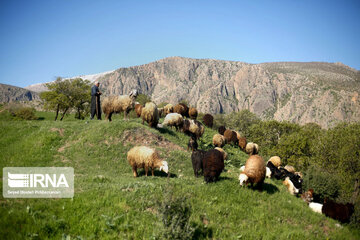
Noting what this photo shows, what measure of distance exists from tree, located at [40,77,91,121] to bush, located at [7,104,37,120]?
15.1ft

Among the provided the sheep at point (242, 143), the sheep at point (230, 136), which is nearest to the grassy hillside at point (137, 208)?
the sheep at point (230, 136)

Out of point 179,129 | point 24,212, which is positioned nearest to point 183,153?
point 179,129

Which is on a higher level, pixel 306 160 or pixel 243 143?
pixel 243 143

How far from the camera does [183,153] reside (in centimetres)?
1695

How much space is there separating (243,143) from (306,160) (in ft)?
33.8

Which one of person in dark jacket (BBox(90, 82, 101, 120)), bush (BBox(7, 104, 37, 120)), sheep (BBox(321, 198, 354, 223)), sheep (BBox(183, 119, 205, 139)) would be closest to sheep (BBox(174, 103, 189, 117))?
sheep (BBox(183, 119, 205, 139))

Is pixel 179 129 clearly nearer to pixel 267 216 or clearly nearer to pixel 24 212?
pixel 267 216

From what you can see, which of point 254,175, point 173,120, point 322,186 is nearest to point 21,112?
point 173,120

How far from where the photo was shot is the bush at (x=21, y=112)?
1560 inches

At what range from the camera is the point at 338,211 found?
33.4 feet

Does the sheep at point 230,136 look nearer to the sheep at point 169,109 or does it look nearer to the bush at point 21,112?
the sheep at point 169,109

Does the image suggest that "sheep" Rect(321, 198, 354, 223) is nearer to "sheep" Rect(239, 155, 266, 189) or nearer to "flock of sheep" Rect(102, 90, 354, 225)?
"flock of sheep" Rect(102, 90, 354, 225)

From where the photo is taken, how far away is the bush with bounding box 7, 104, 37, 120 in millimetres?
39625

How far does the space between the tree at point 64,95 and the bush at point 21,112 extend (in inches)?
181
